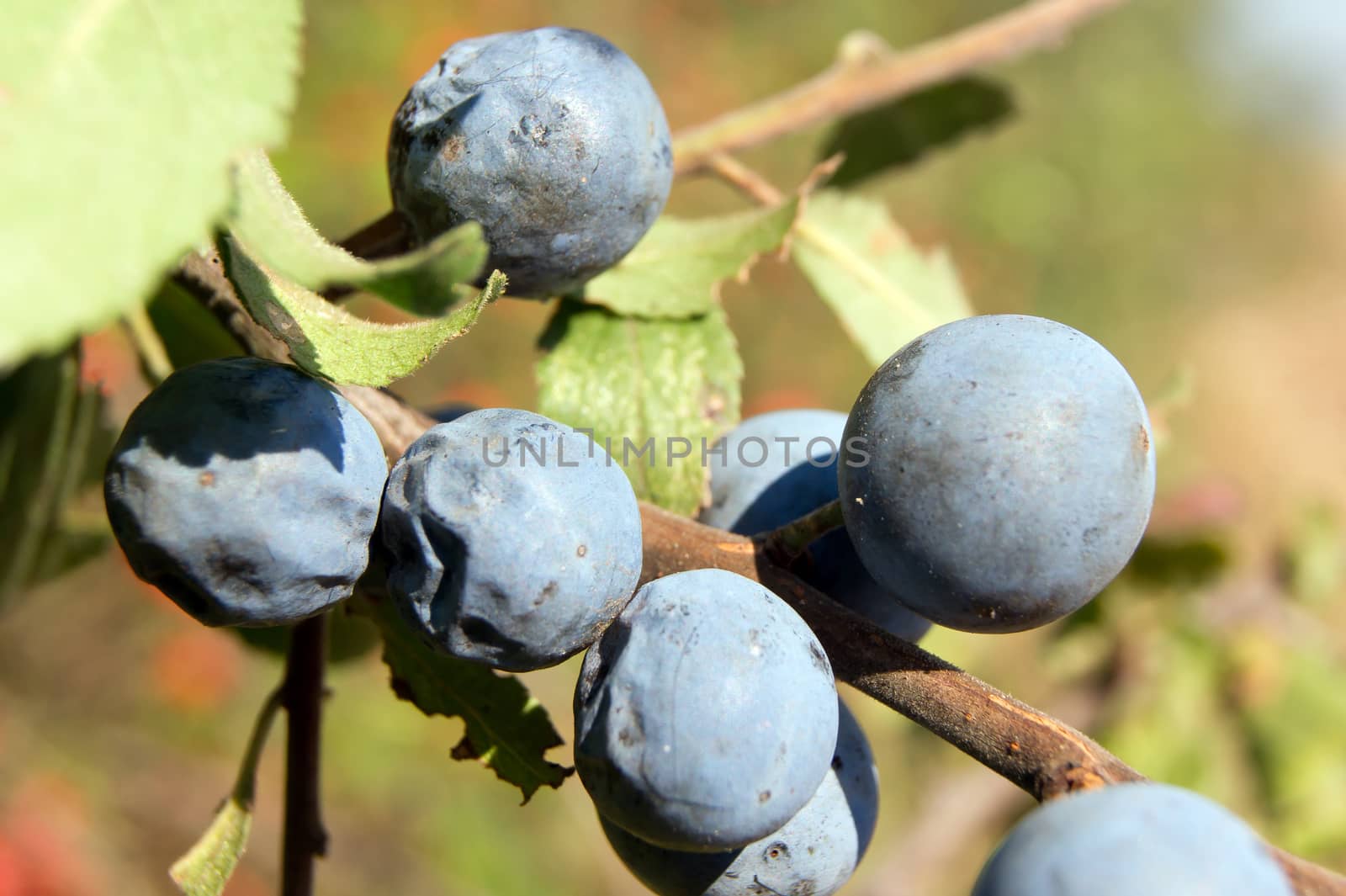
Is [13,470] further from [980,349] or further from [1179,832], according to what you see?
[1179,832]

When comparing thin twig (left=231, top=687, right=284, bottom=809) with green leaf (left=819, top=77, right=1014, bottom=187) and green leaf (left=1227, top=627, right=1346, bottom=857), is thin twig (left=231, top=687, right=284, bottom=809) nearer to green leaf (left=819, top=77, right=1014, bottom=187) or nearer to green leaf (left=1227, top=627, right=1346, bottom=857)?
green leaf (left=819, top=77, right=1014, bottom=187)

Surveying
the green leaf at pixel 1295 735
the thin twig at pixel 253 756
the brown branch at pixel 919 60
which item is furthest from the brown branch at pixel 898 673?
the green leaf at pixel 1295 735

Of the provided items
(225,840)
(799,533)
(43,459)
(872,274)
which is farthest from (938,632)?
(43,459)

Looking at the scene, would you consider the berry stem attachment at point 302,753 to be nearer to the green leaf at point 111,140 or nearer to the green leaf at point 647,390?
the green leaf at point 647,390

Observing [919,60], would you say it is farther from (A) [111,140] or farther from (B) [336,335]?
(A) [111,140]

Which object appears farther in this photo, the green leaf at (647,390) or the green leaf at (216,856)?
the green leaf at (647,390)

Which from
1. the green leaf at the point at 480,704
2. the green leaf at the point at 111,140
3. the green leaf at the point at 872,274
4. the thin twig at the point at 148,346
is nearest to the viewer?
the green leaf at the point at 111,140
